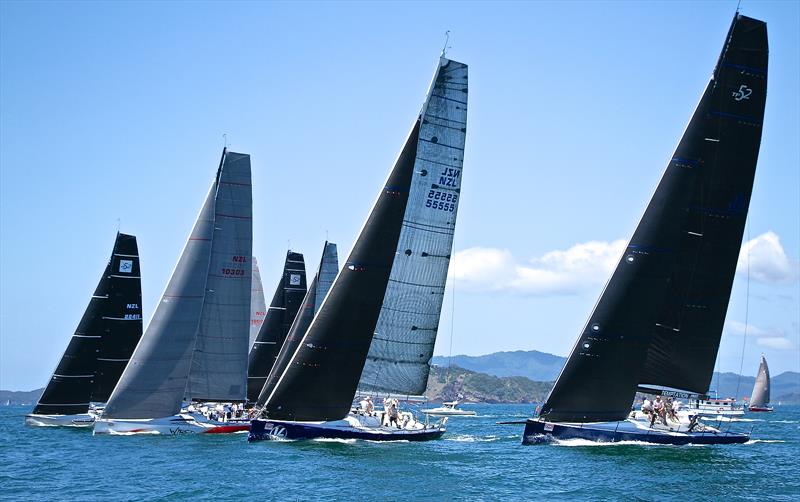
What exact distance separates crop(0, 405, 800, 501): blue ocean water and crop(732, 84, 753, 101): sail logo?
48.4ft

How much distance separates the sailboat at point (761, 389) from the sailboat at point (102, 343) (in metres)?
110

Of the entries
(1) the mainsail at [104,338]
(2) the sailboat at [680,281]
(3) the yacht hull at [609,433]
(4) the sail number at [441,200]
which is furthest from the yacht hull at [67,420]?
(2) the sailboat at [680,281]

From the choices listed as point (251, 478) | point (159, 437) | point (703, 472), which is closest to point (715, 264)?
point (703, 472)

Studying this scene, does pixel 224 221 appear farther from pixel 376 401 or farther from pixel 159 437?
pixel 376 401

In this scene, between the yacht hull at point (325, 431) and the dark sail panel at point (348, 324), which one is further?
the dark sail panel at point (348, 324)

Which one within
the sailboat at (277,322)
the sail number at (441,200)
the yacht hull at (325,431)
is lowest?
the yacht hull at (325,431)

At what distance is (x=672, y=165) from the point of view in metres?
42.3

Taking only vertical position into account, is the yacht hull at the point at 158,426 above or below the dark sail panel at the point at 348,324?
below

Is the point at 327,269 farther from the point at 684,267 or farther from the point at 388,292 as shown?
the point at 684,267

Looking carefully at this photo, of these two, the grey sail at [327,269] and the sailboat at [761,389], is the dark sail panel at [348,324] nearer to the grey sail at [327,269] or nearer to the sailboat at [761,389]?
the grey sail at [327,269]

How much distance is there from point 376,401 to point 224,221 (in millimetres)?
20230

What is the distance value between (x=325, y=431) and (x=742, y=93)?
873 inches

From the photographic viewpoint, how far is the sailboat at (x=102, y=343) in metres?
55.0

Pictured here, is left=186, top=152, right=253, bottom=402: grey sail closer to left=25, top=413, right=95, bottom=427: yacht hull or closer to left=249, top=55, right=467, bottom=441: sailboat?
left=249, top=55, right=467, bottom=441: sailboat
